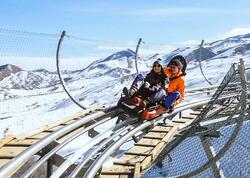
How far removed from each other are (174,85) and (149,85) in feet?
1.44

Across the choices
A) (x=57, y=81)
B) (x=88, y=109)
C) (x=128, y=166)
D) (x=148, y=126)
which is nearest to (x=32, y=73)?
(x=57, y=81)

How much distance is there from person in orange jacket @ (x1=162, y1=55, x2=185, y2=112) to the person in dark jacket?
0.37 feet

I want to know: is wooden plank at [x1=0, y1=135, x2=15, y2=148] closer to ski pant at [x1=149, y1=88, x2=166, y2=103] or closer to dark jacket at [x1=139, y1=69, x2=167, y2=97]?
ski pant at [x1=149, y1=88, x2=166, y2=103]

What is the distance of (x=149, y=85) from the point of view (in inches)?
323

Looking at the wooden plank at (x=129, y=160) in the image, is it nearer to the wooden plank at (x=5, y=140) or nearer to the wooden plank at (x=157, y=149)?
the wooden plank at (x=157, y=149)

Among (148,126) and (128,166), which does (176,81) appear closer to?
(148,126)

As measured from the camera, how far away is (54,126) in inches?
268

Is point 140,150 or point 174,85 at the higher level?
point 174,85

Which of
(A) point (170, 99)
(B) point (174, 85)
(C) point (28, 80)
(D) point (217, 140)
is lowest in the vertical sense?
(D) point (217, 140)

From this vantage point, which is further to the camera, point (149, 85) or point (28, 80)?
point (149, 85)

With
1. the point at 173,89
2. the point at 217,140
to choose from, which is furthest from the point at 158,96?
the point at 217,140

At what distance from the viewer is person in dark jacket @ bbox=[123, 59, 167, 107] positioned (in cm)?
779

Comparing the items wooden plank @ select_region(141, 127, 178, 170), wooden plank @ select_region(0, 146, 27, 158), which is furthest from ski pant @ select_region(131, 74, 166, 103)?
wooden plank @ select_region(0, 146, 27, 158)

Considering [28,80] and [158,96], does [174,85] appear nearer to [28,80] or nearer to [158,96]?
[158,96]
